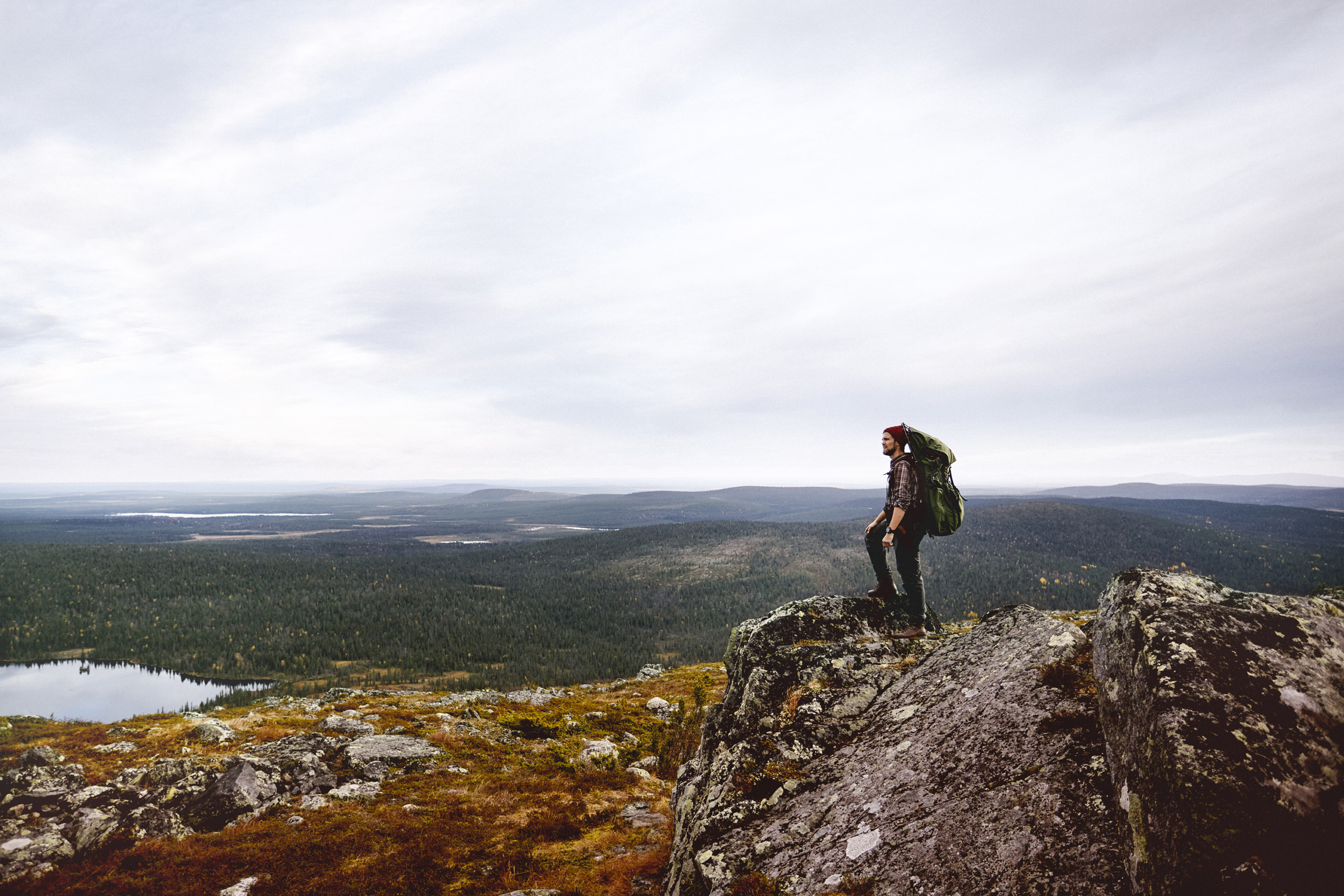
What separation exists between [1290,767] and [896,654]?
732 centimetres

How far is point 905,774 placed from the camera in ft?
25.4

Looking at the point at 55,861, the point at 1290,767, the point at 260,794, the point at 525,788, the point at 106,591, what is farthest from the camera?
the point at 106,591

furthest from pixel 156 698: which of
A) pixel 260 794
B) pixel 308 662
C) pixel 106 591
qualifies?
pixel 260 794

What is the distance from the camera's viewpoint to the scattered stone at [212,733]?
26016 mm

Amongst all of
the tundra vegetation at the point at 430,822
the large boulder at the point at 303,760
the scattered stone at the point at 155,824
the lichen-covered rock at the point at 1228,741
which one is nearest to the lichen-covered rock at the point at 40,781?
the tundra vegetation at the point at 430,822

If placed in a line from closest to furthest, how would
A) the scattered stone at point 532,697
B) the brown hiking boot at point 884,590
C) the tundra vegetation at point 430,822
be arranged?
1. the tundra vegetation at point 430,822
2. the brown hiking boot at point 884,590
3. the scattered stone at point 532,697

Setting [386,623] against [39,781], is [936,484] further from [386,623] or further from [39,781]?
[386,623]

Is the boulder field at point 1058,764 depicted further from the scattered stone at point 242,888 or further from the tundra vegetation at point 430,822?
the scattered stone at point 242,888

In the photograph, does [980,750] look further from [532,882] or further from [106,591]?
[106,591]

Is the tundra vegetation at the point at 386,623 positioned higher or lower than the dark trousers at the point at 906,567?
lower

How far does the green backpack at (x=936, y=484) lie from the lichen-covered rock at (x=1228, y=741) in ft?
15.3

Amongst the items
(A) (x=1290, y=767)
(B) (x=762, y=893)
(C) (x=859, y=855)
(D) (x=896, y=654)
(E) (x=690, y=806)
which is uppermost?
(A) (x=1290, y=767)

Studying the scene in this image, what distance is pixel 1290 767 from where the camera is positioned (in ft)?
14.9

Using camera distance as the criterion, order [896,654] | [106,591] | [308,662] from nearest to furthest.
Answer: [896,654] < [308,662] < [106,591]
